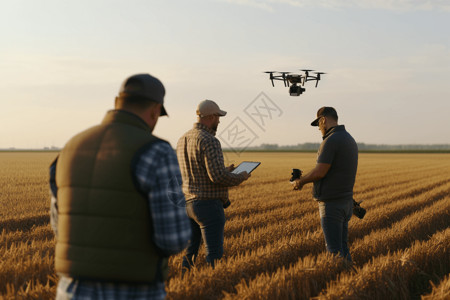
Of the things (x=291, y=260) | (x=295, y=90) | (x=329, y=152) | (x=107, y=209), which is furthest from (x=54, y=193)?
(x=295, y=90)

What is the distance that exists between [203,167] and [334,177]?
1.88m

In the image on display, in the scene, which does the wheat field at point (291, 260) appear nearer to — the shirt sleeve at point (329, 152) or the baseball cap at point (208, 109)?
the shirt sleeve at point (329, 152)

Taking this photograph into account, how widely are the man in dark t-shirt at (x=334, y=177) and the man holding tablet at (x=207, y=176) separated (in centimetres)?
125

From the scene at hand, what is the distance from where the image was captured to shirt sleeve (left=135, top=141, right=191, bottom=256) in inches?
90.4

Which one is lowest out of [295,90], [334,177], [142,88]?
[334,177]

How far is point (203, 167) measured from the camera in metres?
5.00

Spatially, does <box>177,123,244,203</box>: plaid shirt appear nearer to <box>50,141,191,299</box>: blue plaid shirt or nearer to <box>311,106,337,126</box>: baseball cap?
<box>311,106,337,126</box>: baseball cap

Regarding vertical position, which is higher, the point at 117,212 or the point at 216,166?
the point at 216,166

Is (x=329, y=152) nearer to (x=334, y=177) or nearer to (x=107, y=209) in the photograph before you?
(x=334, y=177)

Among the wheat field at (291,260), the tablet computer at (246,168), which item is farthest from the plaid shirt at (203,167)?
the wheat field at (291,260)

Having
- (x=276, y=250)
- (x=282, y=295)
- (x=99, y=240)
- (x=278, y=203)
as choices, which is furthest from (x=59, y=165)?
(x=278, y=203)

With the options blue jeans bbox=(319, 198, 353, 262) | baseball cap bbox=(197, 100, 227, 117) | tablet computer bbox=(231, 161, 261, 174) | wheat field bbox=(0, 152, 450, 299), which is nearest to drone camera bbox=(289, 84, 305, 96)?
wheat field bbox=(0, 152, 450, 299)

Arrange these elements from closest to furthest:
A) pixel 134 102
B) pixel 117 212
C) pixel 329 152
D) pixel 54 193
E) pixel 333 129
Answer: pixel 117 212 < pixel 134 102 < pixel 54 193 < pixel 329 152 < pixel 333 129

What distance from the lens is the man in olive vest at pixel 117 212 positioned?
7.56ft
